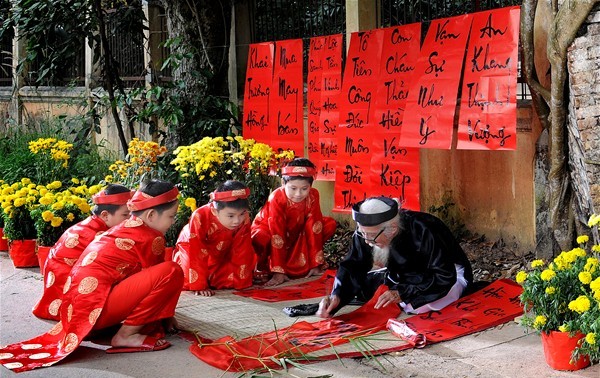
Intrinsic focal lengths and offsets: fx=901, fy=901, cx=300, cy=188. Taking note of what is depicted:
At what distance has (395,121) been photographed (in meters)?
7.84

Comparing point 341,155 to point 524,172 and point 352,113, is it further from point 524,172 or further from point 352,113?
point 524,172

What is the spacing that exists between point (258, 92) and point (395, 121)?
2.05 m

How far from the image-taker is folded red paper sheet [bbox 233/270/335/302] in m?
6.90

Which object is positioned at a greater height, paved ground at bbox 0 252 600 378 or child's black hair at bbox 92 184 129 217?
child's black hair at bbox 92 184 129 217

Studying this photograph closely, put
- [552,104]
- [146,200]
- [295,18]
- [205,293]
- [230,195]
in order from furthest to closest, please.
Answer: [295,18] → [205,293] → [230,195] → [552,104] → [146,200]

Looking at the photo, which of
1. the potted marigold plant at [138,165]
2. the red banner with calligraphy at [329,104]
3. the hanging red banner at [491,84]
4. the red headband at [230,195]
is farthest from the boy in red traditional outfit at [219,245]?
the hanging red banner at [491,84]

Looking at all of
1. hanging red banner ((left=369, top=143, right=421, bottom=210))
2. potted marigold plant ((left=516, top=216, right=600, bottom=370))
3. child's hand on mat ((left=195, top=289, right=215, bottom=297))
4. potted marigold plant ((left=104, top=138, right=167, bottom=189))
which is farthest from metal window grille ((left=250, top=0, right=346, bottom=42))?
potted marigold plant ((left=516, top=216, right=600, bottom=370))

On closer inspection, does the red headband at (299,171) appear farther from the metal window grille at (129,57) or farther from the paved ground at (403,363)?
the metal window grille at (129,57)

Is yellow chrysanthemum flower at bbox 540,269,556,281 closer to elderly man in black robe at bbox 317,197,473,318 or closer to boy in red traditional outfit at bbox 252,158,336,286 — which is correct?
elderly man in black robe at bbox 317,197,473,318

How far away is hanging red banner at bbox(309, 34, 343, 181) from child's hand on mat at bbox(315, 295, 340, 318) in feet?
8.66

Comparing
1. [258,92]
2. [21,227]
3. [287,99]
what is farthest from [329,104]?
[21,227]

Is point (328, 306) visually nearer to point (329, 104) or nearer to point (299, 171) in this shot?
point (299, 171)

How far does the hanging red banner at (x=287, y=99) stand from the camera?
29.5 ft

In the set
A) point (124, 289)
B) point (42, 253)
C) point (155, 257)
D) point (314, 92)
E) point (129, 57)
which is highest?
point (129, 57)
